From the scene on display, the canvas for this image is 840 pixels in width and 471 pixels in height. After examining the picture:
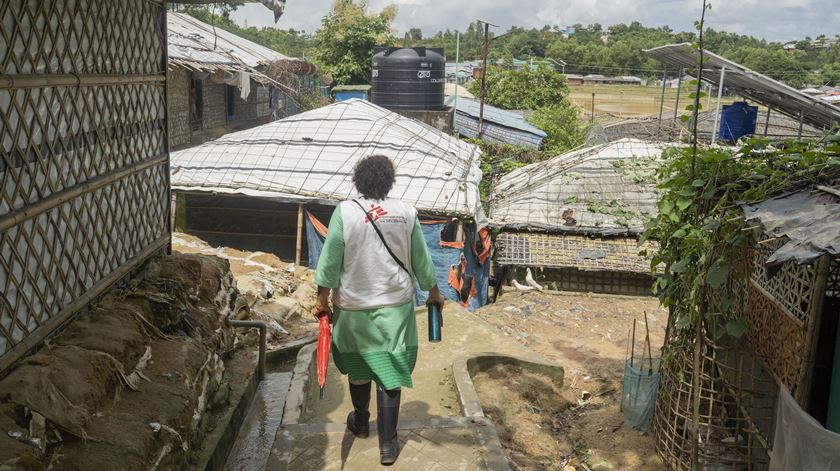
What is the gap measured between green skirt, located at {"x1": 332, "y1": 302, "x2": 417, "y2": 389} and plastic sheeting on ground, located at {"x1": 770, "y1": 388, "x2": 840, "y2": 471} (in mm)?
2287

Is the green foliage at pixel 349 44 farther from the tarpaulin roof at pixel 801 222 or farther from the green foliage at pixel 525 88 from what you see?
the tarpaulin roof at pixel 801 222

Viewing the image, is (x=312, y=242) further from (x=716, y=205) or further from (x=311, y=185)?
(x=716, y=205)

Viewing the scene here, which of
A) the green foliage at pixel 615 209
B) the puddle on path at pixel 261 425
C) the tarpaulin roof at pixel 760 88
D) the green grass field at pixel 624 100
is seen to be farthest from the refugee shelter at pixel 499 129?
the puddle on path at pixel 261 425

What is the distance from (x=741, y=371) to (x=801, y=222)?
6.56 feet

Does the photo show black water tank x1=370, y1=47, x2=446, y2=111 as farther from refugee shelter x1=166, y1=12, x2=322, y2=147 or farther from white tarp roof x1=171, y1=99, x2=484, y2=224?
white tarp roof x1=171, y1=99, x2=484, y2=224

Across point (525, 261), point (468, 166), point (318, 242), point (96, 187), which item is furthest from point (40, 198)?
point (468, 166)

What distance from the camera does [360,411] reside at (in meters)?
4.59

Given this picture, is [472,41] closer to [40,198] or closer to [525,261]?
[525,261]

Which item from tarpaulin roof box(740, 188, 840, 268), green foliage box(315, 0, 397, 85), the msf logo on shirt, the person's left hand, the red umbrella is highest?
green foliage box(315, 0, 397, 85)

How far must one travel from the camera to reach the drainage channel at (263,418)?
5.20 metres

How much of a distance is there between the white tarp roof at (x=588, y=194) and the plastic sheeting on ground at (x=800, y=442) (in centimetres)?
912

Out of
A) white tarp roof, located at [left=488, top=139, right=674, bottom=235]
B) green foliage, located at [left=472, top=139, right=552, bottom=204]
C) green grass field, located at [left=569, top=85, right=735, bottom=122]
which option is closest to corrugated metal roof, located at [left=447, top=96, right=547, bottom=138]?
green foliage, located at [left=472, top=139, right=552, bottom=204]

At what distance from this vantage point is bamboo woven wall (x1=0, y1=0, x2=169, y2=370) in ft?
12.5

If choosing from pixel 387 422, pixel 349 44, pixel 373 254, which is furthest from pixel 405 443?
pixel 349 44
